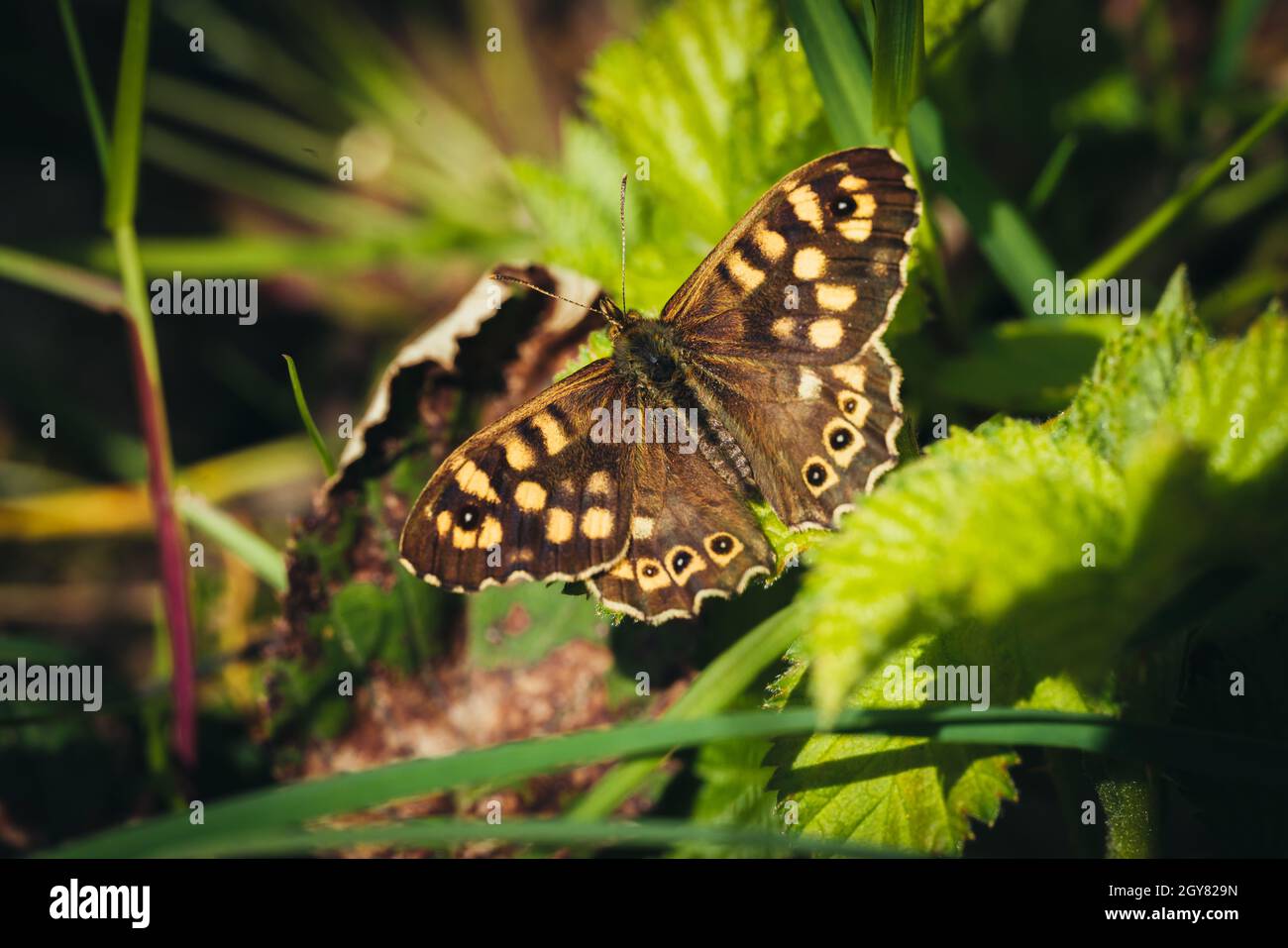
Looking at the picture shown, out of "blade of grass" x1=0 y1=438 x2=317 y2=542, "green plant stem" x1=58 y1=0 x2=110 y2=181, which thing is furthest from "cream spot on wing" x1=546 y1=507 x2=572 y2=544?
"blade of grass" x1=0 y1=438 x2=317 y2=542

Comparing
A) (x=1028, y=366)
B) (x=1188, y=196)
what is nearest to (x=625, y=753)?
(x=1028, y=366)

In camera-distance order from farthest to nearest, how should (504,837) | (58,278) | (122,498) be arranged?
(122,498) < (58,278) < (504,837)

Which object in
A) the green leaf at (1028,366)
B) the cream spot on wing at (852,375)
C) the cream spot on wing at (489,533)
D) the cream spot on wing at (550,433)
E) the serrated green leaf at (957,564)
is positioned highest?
the green leaf at (1028,366)

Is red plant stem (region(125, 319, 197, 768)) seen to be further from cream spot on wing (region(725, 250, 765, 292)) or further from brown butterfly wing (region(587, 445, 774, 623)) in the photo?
cream spot on wing (region(725, 250, 765, 292))

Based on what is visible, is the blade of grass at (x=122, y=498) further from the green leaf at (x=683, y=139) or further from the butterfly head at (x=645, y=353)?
the butterfly head at (x=645, y=353)

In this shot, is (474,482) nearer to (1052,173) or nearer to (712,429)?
(712,429)

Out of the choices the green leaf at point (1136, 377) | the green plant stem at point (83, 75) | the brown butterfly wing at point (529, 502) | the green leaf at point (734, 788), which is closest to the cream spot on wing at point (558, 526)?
the brown butterfly wing at point (529, 502)
